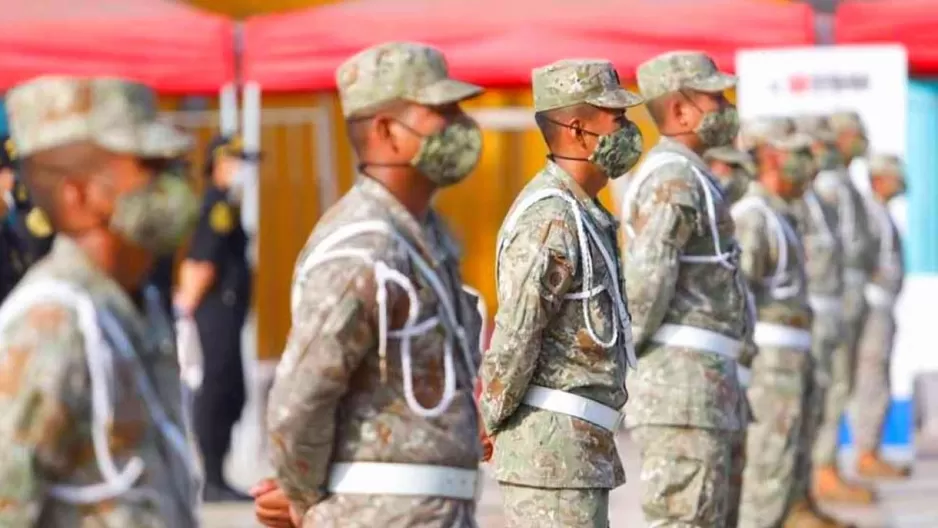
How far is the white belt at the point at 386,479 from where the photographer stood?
464 cm

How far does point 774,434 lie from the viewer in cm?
893

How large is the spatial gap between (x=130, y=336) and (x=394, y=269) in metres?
1.18

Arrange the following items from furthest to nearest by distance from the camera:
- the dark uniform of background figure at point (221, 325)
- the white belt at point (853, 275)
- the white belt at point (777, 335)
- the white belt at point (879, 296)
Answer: the white belt at point (879, 296) < the white belt at point (853, 275) < the dark uniform of background figure at point (221, 325) < the white belt at point (777, 335)

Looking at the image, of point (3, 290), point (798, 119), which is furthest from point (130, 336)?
point (798, 119)

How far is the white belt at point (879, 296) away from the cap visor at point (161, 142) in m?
9.42

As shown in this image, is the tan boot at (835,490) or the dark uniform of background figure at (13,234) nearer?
the dark uniform of background figure at (13,234)

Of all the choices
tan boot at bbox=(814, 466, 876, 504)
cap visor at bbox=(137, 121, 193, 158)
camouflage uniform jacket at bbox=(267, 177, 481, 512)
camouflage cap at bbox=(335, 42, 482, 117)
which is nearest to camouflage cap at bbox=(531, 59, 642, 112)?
camouflage cap at bbox=(335, 42, 482, 117)

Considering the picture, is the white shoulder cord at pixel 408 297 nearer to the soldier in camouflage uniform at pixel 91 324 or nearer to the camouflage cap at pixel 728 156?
the soldier in camouflage uniform at pixel 91 324

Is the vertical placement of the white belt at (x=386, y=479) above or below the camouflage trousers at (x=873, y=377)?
above

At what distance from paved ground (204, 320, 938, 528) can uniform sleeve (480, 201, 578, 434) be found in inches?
198

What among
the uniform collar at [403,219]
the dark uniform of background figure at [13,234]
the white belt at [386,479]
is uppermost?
the uniform collar at [403,219]

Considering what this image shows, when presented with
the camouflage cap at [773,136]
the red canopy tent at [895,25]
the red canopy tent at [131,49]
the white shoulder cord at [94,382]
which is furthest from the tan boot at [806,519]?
the white shoulder cord at [94,382]

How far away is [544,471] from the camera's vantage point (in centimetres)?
537

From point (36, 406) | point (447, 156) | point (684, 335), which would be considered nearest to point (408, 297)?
point (447, 156)
